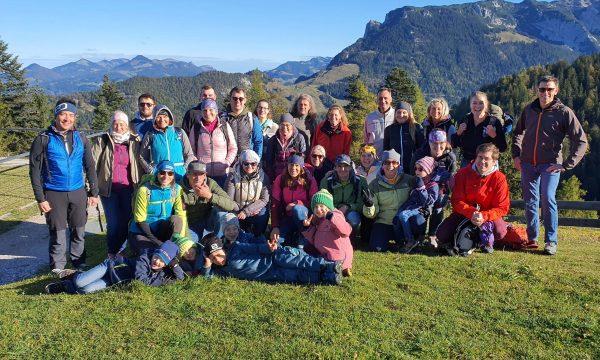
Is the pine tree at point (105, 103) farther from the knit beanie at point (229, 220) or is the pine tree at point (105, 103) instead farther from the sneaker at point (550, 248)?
the sneaker at point (550, 248)

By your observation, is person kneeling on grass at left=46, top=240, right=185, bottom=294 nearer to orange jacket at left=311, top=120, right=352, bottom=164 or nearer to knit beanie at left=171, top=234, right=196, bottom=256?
knit beanie at left=171, top=234, right=196, bottom=256

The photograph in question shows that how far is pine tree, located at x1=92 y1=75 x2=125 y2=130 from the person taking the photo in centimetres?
5909

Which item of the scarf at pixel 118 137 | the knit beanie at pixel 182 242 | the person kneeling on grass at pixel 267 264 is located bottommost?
the person kneeling on grass at pixel 267 264

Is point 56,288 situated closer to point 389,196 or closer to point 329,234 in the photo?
point 329,234

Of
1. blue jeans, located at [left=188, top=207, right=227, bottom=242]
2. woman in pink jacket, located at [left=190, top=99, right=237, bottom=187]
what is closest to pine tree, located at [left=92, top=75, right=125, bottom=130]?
woman in pink jacket, located at [left=190, top=99, right=237, bottom=187]

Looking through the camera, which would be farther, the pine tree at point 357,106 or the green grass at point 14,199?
the pine tree at point 357,106

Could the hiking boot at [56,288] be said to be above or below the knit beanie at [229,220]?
below

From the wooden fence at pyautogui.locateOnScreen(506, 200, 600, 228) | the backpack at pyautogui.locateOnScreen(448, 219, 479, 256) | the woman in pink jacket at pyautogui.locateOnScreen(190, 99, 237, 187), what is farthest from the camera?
the wooden fence at pyautogui.locateOnScreen(506, 200, 600, 228)

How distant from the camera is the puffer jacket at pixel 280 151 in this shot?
825 centimetres

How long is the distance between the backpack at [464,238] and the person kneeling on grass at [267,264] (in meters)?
2.23

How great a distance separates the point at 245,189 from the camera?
7461 millimetres

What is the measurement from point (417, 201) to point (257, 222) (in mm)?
2654

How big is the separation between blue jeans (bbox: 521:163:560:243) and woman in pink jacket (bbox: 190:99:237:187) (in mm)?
4920

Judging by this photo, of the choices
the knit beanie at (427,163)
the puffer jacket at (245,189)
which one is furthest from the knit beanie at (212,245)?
the knit beanie at (427,163)
